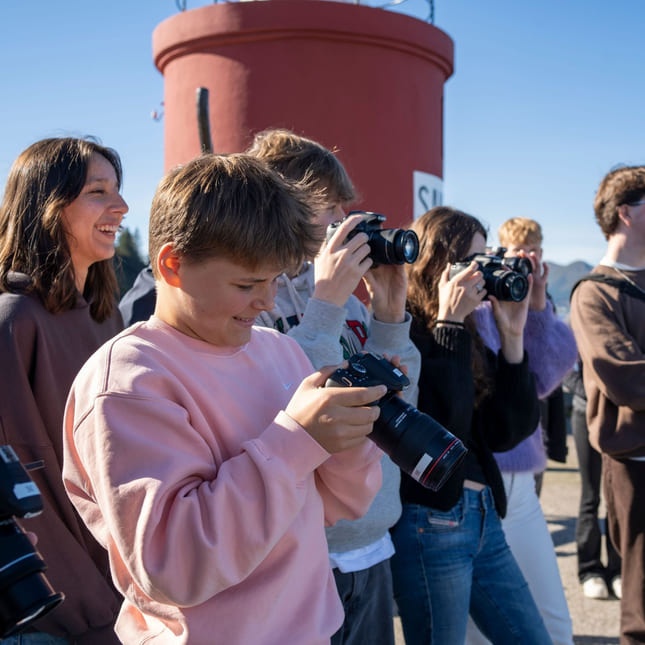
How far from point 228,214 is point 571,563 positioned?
427cm

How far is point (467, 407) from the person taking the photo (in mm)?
2334

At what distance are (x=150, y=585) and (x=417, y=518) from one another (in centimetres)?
138

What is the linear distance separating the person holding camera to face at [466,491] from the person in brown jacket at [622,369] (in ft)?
2.00

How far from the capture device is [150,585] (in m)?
1.10

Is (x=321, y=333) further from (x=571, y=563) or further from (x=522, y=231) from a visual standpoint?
(x=571, y=563)

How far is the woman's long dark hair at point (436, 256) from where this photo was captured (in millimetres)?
2680

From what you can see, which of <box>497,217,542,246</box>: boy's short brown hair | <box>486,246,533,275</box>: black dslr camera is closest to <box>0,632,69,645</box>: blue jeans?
<box>486,246,533,275</box>: black dslr camera

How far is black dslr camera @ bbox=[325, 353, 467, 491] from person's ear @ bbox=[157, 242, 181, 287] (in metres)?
0.36

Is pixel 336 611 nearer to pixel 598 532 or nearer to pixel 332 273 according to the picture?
pixel 332 273

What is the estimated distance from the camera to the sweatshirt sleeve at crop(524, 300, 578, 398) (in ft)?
10.0

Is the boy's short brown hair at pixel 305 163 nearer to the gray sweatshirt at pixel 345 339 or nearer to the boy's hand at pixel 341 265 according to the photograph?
the boy's hand at pixel 341 265

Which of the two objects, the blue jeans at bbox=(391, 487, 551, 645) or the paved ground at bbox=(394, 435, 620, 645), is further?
the paved ground at bbox=(394, 435, 620, 645)

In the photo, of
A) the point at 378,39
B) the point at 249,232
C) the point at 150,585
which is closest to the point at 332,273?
the point at 249,232

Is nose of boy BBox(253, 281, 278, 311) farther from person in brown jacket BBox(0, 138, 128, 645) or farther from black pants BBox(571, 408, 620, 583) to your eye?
black pants BBox(571, 408, 620, 583)
